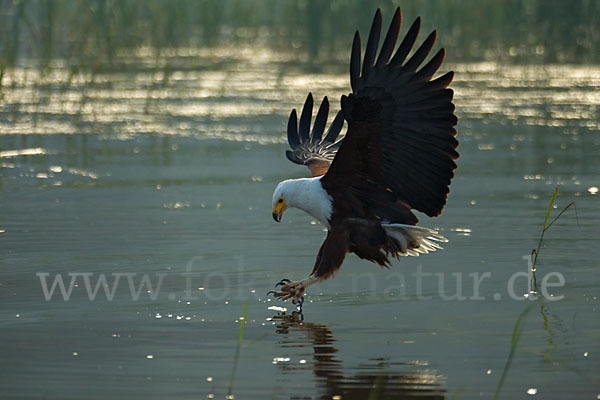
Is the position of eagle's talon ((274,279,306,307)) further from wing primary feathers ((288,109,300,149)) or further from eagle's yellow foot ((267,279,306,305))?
wing primary feathers ((288,109,300,149))

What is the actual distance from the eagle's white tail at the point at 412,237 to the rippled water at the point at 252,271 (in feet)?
0.44

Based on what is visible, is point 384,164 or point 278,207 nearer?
point 384,164

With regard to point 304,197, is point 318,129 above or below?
above

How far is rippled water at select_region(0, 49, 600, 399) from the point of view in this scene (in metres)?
4.03

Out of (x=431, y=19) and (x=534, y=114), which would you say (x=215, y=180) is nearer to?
(x=534, y=114)

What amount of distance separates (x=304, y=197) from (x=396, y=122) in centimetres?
59

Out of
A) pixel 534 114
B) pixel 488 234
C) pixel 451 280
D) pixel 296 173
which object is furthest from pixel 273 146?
pixel 451 280

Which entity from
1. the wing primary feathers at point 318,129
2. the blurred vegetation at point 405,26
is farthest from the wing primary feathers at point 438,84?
the blurred vegetation at point 405,26

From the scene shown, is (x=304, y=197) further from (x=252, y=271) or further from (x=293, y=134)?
(x=293, y=134)

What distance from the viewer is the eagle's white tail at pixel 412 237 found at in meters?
5.50

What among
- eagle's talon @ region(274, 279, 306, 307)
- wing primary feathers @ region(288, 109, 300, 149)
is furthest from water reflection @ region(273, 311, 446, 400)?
wing primary feathers @ region(288, 109, 300, 149)

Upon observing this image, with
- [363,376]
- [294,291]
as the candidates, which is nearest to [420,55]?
[294,291]

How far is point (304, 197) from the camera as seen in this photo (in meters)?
5.43

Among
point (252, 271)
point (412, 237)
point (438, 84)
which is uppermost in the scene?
point (438, 84)
